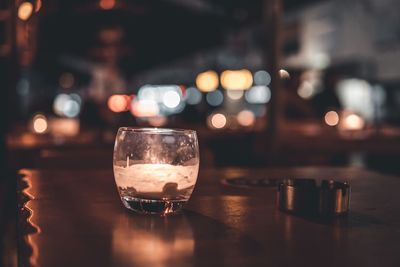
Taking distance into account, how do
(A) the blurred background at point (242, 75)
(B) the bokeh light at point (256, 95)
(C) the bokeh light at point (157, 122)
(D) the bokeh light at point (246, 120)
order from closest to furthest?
(A) the blurred background at point (242, 75), (C) the bokeh light at point (157, 122), (D) the bokeh light at point (246, 120), (B) the bokeh light at point (256, 95)

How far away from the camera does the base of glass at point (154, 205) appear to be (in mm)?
1197

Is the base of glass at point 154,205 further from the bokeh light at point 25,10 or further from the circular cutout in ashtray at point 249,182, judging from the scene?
the bokeh light at point 25,10

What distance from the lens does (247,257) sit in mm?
862

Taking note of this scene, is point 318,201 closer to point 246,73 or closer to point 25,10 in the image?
point 25,10

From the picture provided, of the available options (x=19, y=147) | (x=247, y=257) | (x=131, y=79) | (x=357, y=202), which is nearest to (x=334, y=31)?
(x=19, y=147)

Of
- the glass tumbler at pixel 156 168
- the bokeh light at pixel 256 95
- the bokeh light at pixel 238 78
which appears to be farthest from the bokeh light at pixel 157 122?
the glass tumbler at pixel 156 168

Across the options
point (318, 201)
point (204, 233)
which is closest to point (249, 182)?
point (318, 201)

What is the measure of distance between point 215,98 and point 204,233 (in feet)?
65.4

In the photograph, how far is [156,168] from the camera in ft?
3.96

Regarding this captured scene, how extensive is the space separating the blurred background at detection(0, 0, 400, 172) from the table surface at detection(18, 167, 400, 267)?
1208 millimetres

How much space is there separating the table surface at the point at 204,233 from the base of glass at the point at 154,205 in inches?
0.7

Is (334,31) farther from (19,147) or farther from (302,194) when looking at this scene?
(302,194)

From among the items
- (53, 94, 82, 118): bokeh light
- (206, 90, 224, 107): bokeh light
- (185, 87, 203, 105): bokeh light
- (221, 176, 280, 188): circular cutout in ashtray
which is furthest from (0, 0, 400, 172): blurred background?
(185, 87, 203, 105): bokeh light

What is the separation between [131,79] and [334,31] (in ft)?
63.5
